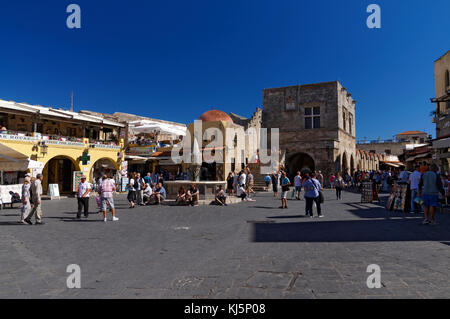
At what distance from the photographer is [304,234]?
734cm

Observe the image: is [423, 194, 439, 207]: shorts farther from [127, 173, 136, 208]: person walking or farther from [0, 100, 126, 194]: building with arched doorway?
[0, 100, 126, 194]: building with arched doorway

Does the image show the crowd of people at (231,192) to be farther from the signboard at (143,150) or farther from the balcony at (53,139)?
the signboard at (143,150)

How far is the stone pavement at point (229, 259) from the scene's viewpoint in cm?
384

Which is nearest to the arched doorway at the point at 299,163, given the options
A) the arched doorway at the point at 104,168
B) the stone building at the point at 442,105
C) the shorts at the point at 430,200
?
the stone building at the point at 442,105

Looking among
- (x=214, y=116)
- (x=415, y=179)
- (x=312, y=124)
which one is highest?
(x=214, y=116)

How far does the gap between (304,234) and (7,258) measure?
19.5ft

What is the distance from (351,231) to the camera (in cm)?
757

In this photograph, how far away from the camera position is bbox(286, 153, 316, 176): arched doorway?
3300 cm

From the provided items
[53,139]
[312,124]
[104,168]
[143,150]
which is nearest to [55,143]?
[53,139]

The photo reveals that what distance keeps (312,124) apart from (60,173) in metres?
24.2

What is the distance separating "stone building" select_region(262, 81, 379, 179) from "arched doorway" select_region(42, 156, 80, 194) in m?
18.5

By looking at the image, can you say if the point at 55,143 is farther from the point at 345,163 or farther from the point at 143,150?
the point at 345,163
